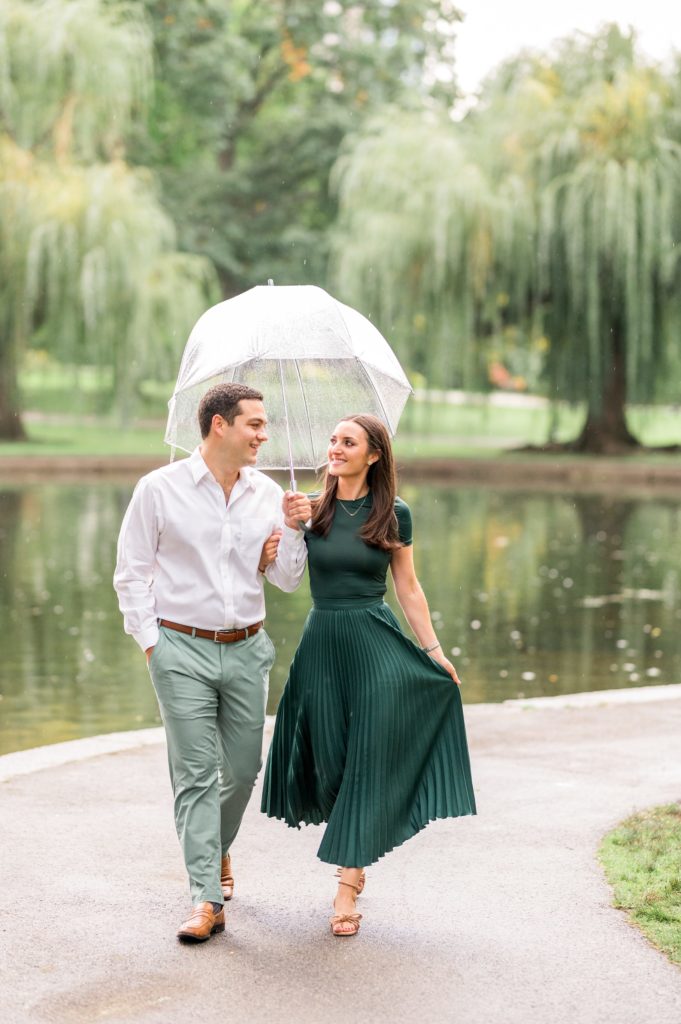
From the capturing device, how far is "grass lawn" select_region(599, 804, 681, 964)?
5.12 m

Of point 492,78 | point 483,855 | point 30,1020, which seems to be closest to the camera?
point 30,1020

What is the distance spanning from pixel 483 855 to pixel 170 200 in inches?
1768

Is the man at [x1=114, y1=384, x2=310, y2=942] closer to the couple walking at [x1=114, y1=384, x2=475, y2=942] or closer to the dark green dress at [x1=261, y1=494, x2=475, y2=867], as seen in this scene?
the couple walking at [x1=114, y1=384, x2=475, y2=942]

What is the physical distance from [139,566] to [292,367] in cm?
117

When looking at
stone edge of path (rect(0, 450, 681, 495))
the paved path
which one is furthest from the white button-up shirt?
stone edge of path (rect(0, 450, 681, 495))

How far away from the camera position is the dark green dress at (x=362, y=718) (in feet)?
17.2

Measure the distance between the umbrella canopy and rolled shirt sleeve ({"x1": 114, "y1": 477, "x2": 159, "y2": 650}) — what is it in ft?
1.64

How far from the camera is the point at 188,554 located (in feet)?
17.2

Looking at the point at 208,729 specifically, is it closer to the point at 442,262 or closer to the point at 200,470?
the point at 200,470

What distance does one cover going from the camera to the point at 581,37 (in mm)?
34500

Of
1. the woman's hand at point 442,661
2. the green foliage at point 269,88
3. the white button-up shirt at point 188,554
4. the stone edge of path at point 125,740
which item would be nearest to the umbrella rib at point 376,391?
the white button-up shirt at point 188,554

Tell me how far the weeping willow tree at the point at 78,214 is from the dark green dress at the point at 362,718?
26.4m

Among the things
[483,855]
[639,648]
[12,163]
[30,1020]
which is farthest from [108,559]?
[12,163]

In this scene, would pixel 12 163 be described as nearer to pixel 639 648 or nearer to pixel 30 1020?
pixel 639 648
